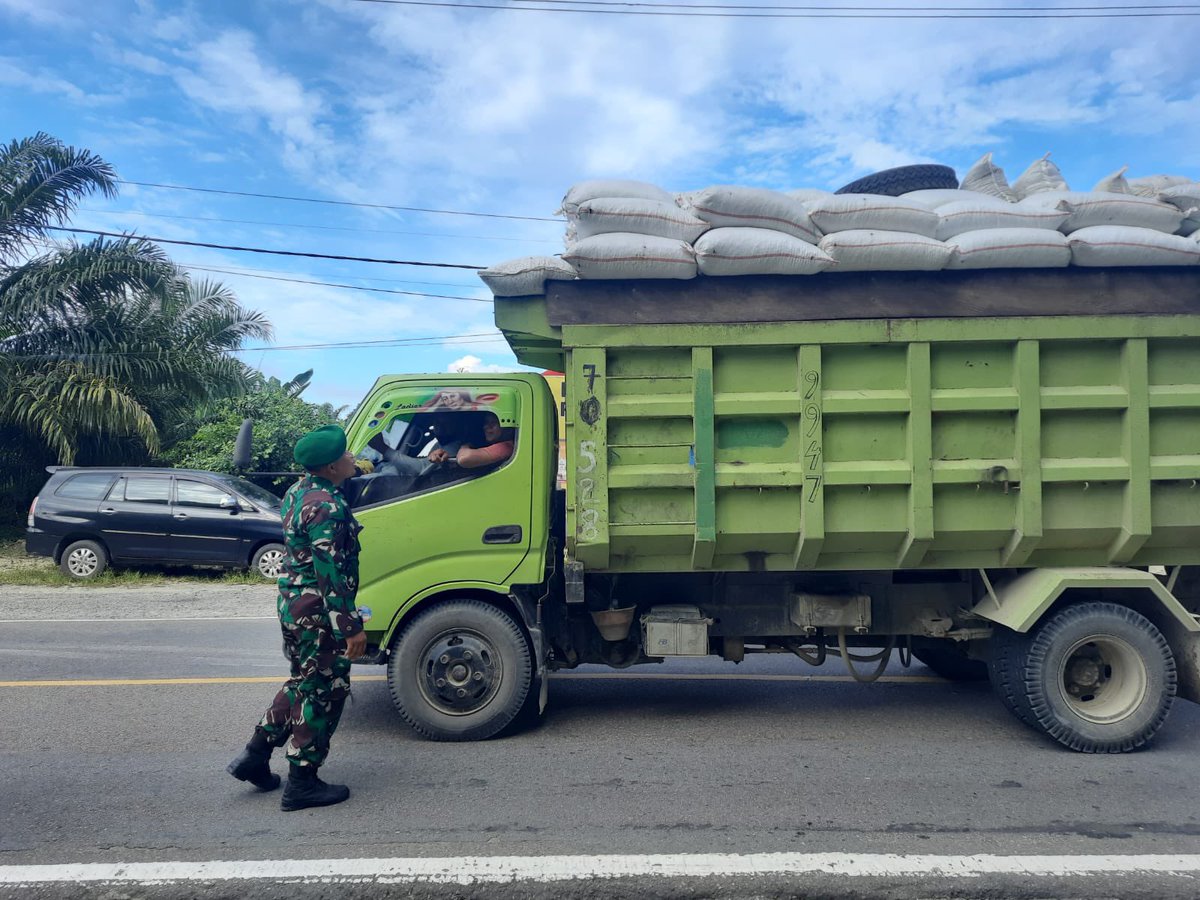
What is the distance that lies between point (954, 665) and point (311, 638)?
4.48 meters

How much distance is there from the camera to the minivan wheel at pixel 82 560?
11688mm

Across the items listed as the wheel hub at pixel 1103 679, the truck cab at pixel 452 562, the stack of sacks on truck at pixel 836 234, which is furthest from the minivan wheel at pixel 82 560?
the wheel hub at pixel 1103 679

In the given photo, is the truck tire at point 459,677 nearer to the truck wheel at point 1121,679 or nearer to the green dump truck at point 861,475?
the green dump truck at point 861,475

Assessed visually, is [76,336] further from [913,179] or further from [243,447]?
[913,179]

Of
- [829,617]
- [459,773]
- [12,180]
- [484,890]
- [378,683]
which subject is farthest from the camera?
[12,180]

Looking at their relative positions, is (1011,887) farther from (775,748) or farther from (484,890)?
(484,890)

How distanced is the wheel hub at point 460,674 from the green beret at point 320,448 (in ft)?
4.36

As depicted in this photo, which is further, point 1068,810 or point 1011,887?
point 1068,810

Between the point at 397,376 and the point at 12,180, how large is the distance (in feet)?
42.3

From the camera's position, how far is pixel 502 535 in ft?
16.2

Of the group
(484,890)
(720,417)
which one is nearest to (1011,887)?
(484,890)

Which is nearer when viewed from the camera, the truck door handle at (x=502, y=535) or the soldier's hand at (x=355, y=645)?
the soldier's hand at (x=355, y=645)

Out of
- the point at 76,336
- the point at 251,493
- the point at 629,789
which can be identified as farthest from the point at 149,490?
the point at 629,789

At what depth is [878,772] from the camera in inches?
176
